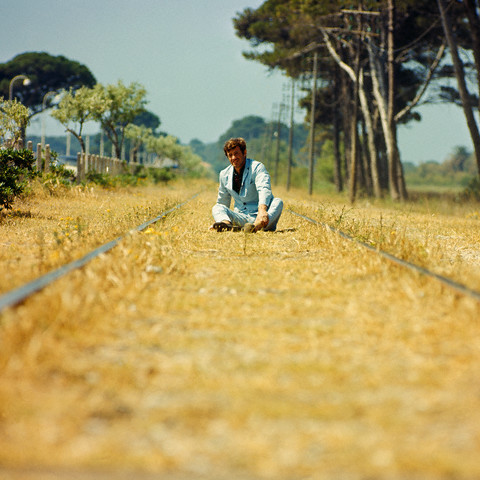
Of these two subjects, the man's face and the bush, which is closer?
the man's face

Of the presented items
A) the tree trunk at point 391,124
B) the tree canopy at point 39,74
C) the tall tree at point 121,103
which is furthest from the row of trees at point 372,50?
the tree canopy at point 39,74

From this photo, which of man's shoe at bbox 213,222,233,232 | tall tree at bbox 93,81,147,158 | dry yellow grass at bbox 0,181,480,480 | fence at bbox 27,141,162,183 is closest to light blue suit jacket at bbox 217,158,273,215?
man's shoe at bbox 213,222,233,232

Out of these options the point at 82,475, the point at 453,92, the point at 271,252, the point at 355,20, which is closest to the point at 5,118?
the point at 271,252

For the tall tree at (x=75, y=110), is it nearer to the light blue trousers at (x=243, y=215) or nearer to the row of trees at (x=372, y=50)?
the row of trees at (x=372, y=50)

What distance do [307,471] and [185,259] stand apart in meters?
3.83

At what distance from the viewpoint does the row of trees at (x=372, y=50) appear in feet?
72.4

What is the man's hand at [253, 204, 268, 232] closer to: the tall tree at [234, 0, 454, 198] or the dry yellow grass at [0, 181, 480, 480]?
the dry yellow grass at [0, 181, 480, 480]

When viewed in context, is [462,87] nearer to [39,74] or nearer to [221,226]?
[221,226]

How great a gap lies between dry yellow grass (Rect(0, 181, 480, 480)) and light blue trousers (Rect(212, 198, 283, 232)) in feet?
12.7

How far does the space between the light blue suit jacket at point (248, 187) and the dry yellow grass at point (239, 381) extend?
3.77 m

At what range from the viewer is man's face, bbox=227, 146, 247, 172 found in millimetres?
7645

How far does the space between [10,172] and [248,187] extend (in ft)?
13.8

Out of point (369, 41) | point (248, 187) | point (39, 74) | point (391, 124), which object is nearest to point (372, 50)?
point (369, 41)

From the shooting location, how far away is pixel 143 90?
32.9 meters
